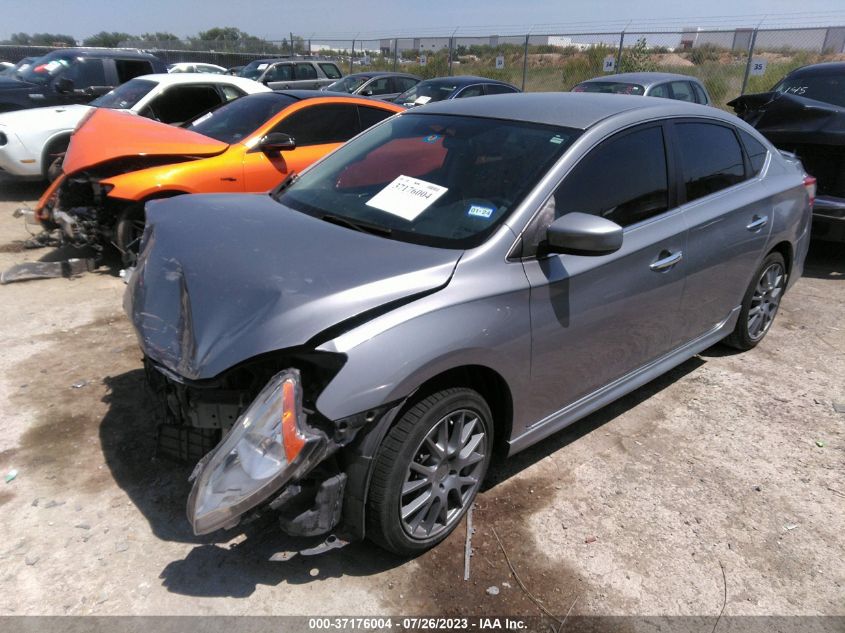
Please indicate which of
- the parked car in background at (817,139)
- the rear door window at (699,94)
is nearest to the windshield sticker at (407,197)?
the parked car in background at (817,139)

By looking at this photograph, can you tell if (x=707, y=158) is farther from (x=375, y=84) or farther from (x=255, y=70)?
(x=255, y=70)

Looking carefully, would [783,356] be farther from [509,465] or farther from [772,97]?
[772,97]

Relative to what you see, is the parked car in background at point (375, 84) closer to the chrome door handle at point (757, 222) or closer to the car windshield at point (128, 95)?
the car windshield at point (128, 95)

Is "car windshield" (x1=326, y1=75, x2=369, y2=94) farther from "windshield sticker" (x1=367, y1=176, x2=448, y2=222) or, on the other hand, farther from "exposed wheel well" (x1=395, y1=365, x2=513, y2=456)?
"exposed wheel well" (x1=395, y1=365, x2=513, y2=456)

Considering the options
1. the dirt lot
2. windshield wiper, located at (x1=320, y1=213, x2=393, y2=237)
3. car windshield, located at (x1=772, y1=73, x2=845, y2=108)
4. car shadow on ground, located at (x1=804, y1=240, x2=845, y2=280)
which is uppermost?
car windshield, located at (x1=772, y1=73, x2=845, y2=108)

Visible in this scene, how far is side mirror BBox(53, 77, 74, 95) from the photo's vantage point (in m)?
9.58

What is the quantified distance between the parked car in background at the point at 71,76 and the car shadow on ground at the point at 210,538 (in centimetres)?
774

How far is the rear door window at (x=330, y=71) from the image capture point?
18.4 m

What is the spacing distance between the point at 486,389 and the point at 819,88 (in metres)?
7.24


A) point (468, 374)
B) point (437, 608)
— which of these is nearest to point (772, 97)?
point (468, 374)

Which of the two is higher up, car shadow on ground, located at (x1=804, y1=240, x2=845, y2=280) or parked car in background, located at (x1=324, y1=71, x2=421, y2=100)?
parked car in background, located at (x1=324, y1=71, x2=421, y2=100)

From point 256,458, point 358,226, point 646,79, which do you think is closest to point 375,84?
point 646,79

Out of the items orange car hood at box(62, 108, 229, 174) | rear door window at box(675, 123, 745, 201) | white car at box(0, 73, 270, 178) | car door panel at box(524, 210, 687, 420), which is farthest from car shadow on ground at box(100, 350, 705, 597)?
white car at box(0, 73, 270, 178)

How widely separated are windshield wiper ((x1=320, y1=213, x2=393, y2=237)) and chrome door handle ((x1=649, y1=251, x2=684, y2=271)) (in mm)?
1435
